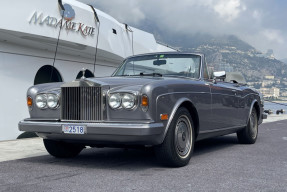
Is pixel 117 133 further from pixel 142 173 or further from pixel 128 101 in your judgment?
pixel 142 173

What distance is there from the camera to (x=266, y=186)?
390 cm

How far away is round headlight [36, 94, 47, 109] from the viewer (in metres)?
5.14

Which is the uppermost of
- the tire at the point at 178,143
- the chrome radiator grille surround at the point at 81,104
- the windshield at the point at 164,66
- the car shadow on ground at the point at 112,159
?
the windshield at the point at 164,66

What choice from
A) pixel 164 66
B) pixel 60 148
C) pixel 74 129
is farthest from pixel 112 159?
pixel 164 66

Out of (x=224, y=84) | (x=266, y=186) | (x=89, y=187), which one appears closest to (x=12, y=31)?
(x=224, y=84)

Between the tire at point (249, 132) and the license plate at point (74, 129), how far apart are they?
13.1 ft

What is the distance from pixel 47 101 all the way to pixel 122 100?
1126mm

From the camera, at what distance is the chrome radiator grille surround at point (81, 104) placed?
473 centimetres

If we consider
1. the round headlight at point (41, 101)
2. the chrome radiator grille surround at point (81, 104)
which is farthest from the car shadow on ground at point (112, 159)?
the round headlight at point (41, 101)

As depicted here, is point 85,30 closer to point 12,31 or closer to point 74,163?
point 12,31

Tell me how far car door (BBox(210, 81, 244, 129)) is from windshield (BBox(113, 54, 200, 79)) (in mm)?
453

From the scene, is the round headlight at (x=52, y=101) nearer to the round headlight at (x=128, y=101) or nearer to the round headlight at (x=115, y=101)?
the round headlight at (x=115, y=101)

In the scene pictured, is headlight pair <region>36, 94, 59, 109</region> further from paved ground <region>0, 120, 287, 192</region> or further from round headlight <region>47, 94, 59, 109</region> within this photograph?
paved ground <region>0, 120, 287, 192</region>

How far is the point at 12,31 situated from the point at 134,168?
25.5 ft
